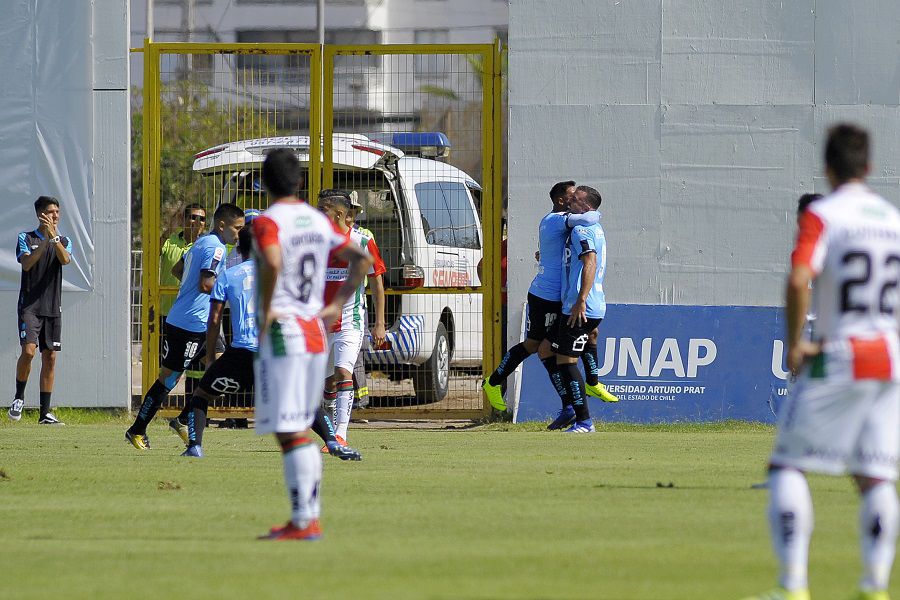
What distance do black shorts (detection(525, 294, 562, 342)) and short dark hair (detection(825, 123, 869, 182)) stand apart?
29.6ft

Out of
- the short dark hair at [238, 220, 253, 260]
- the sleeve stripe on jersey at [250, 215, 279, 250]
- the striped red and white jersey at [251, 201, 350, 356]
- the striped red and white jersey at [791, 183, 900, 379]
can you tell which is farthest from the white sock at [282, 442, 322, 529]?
the short dark hair at [238, 220, 253, 260]

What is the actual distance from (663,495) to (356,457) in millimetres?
3227

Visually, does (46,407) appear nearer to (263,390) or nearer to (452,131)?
(452,131)

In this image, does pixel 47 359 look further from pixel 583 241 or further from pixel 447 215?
pixel 583 241

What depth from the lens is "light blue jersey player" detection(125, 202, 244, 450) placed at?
40.4 feet

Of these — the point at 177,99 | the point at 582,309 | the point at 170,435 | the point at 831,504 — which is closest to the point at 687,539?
the point at 831,504

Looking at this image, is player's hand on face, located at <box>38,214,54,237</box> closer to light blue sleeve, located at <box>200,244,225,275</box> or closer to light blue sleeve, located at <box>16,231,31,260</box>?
light blue sleeve, located at <box>16,231,31,260</box>

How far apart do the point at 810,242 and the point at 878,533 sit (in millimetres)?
1102

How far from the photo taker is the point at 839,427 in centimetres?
540

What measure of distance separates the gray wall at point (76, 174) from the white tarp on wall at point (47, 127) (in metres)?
0.01

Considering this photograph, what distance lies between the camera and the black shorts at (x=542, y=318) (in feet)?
48.0

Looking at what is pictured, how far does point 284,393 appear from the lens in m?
6.91

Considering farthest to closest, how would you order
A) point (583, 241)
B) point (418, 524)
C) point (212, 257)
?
point (583, 241), point (212, 257), point (418, 524)

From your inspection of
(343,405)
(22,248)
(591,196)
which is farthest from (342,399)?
(22,248)
